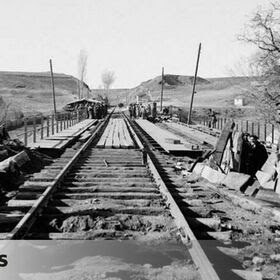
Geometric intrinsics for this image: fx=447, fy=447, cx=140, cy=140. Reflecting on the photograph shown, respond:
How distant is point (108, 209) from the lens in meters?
6.56

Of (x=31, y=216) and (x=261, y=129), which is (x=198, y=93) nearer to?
(x=261, y=129)

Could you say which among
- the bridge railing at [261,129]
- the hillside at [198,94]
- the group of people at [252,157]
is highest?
the hillside at [198,94]

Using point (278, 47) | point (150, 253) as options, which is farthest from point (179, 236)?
point (278, 47)

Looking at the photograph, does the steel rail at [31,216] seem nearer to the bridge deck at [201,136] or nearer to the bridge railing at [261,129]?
the bridge deck at [201,136]

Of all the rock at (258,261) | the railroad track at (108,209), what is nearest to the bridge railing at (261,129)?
the railroad track at (108,209)

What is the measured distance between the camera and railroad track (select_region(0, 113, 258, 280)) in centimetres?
544

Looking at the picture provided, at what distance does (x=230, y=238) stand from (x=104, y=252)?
1.58 metres

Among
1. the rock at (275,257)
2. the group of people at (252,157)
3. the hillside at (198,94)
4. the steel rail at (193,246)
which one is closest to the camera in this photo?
the steel rail at (193,246)

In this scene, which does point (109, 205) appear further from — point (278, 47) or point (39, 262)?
point (278, 47)

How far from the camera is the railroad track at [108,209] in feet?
17.9

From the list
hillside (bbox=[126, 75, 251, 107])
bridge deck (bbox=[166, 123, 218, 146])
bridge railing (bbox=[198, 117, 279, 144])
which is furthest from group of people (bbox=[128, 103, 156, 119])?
hillside (bbox=[126, 75, 251, 107])

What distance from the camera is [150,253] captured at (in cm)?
491

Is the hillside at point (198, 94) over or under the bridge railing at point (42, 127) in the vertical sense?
over

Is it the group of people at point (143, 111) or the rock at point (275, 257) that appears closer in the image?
the rock at point (275, 257)
